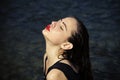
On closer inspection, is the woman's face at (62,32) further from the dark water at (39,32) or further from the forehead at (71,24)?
the dark water at (39,32)

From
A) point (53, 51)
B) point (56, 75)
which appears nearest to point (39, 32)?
point (53, 51)

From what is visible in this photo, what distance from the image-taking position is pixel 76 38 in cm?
144

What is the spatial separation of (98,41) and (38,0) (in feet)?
4.07

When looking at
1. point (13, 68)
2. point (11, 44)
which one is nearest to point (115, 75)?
point (13, 68)

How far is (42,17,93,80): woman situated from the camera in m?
1.43

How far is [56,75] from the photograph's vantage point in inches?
54.2

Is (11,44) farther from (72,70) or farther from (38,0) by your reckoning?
(72,70)

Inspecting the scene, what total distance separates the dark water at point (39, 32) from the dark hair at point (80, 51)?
97cm

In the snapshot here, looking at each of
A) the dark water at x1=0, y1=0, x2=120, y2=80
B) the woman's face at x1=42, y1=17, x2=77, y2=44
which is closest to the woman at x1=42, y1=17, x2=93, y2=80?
the woman's face at x1=42, y1=17, x2=77, y2=44

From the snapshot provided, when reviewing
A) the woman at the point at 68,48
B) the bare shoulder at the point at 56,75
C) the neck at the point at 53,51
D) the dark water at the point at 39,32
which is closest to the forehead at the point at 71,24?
the woman at the point at 68,48

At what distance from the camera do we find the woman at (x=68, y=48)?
4.69 feet

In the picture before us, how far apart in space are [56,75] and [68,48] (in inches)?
6.1

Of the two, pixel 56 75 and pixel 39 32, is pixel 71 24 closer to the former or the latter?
pixel 56 75

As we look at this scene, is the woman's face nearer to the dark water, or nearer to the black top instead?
the black top
